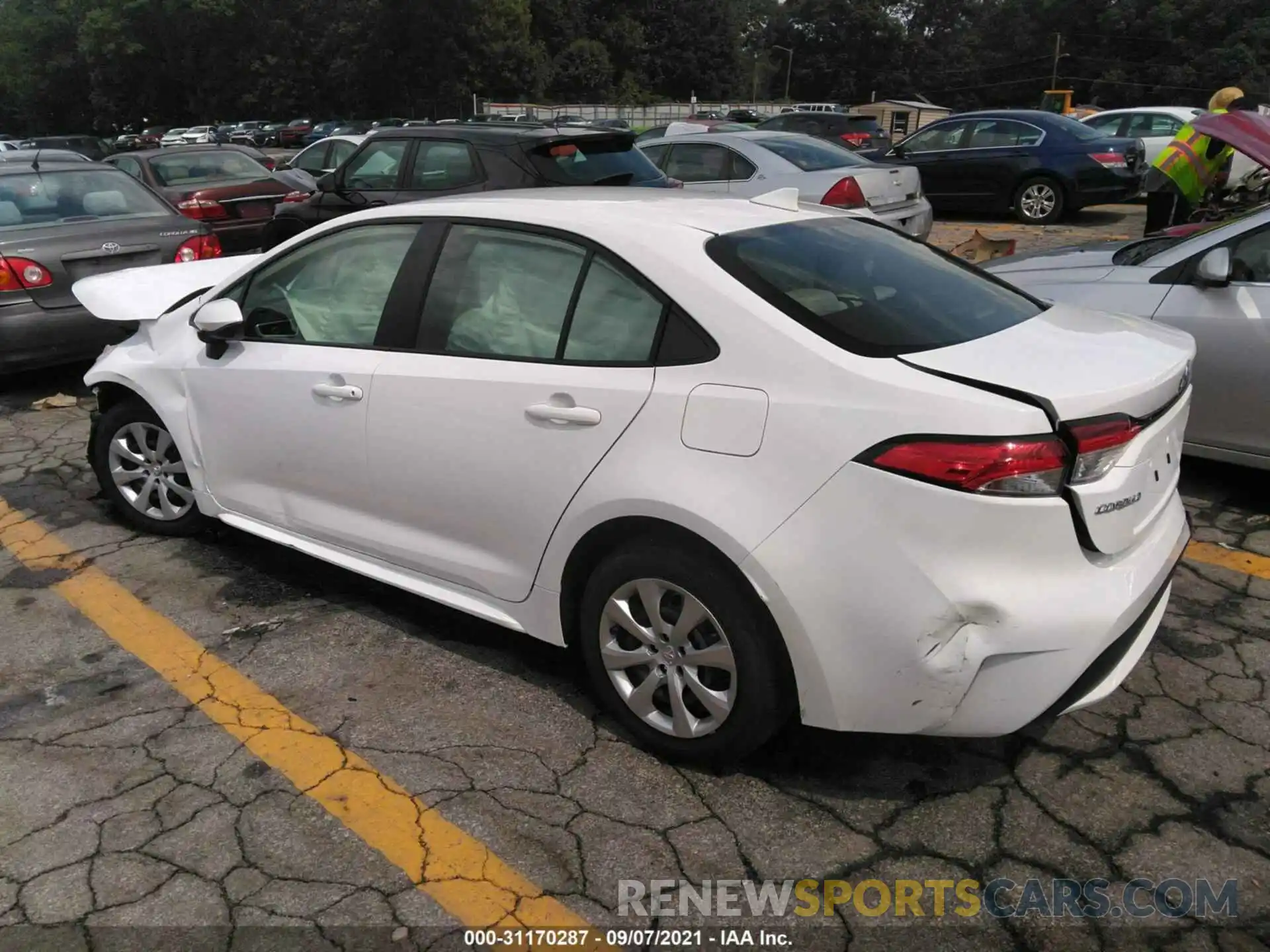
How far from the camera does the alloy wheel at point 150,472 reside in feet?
13.4

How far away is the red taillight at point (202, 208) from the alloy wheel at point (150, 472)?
19.3 feet

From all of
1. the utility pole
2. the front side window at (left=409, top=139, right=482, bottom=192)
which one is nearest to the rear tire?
the front side window at (left=409, top=139, right=482, bottom=192)

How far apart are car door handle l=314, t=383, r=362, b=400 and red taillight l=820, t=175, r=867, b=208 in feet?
19.7

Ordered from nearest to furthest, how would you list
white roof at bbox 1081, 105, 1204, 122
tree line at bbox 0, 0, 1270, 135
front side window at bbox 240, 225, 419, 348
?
1. front side window at bbox 240, 225, 419, 348
2. white roof at bbox 1081, 105, 1204, 122
3. tree line at bbox 0, 0, 1270, 135

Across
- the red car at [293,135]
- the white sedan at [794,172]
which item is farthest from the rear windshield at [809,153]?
the red car at [293,135]

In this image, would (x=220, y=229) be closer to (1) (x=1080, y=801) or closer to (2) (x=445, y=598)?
(2) (x=445, y=598)

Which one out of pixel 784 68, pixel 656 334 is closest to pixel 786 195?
pixel 656 334

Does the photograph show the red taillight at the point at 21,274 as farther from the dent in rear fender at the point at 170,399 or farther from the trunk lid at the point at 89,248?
the dent in rear fender at the point at 170,399

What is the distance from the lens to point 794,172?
877 centimetres

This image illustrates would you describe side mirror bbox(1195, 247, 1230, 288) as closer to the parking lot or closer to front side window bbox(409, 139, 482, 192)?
the parking lot

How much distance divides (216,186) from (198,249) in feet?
11.0

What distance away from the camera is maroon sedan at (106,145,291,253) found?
30.8ft

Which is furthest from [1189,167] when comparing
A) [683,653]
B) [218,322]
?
[218,322]

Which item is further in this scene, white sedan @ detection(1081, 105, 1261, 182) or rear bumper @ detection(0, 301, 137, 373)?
white sedan @ detection(1081, 105, 1261, 182)
